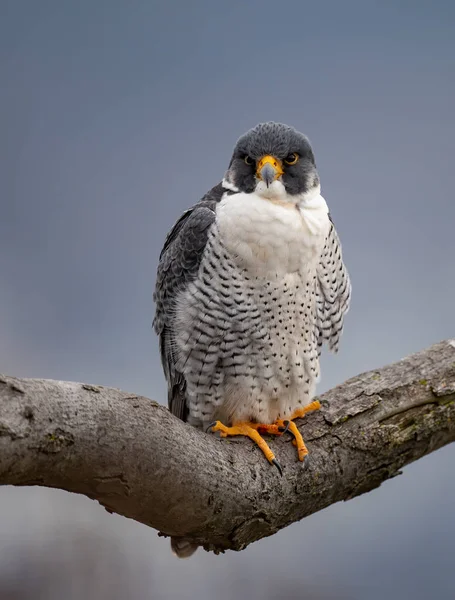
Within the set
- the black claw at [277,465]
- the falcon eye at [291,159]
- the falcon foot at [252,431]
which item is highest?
the falcon eye at [291,159]

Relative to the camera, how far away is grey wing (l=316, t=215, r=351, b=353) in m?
3.45

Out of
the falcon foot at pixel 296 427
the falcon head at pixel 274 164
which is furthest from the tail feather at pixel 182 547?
the falcon head at pixel 274 164

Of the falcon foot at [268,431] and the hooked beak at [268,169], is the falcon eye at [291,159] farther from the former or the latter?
the falcon foot at [268,431]

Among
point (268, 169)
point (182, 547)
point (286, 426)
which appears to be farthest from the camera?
point (286, 426)

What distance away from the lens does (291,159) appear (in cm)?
333

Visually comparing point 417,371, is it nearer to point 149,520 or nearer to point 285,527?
point 285,527

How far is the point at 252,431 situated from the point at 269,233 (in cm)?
91

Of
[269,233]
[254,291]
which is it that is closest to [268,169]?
[269,233]

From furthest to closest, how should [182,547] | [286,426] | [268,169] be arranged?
[286,426], [182,547], [268,169]

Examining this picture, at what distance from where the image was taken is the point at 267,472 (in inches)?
127

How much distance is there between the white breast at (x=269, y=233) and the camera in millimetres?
3238

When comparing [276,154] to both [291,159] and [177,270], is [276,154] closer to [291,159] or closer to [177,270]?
[291,159]

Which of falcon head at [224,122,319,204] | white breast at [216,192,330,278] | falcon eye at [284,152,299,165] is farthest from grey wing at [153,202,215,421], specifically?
falcon eye at [284,152,299,165]

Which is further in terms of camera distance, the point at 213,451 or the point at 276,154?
the point at 276,154
